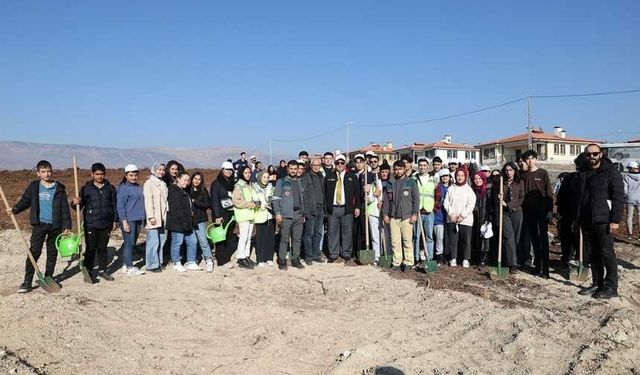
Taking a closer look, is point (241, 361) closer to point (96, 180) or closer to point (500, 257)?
point (96, 180)

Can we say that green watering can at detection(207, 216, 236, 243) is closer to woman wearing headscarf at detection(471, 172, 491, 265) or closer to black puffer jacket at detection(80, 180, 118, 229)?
black puffer jacket at detection(80, 180, 118, 229)

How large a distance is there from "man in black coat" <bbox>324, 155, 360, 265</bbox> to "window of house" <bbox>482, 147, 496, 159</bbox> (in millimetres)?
45727

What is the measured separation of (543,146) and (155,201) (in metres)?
47.3

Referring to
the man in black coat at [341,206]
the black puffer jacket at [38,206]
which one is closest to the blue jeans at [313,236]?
the man in black coat at [341,206]

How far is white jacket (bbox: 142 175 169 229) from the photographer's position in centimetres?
746

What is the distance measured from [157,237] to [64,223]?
160 cm

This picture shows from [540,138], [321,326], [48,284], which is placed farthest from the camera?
[540,138]

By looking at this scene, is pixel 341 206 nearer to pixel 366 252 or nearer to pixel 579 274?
pixel 366 252

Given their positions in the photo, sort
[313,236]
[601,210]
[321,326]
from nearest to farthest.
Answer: [321,326] < [601,210] < [313,236]

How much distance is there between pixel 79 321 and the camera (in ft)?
17.0

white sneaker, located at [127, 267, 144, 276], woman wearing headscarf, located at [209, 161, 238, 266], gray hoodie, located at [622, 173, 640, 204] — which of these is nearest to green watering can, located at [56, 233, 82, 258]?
white sneaker, located at [127, 267, 144, 276]

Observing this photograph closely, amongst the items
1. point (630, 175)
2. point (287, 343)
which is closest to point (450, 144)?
point (630, 175)

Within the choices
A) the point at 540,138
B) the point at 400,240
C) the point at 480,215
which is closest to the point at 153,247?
the point at 400,240

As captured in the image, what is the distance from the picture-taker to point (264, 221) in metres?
8.10
